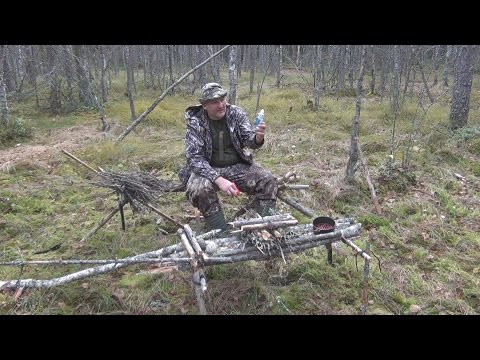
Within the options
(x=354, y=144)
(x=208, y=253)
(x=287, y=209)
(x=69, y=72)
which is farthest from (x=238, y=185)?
(x=69, y=72)

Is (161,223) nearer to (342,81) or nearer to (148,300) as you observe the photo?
(148,300)

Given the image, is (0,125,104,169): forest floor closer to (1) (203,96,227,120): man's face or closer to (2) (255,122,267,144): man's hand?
(1) (203,96,227,120): man's face

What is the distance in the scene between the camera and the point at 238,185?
442 centimetres

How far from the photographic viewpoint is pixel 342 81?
46.8 feet

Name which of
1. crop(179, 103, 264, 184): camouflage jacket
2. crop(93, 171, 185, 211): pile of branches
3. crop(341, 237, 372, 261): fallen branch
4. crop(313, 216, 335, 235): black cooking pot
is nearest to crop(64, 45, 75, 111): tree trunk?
crop(93, 171, 185, 211): pile of branches

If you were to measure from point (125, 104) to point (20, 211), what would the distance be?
679cm

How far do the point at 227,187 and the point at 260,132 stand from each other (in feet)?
2.32

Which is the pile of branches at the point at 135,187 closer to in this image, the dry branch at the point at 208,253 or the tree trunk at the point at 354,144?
the dry branch at the point at 208,253

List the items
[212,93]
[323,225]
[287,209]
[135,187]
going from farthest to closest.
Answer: [287,209]
[135,187]
[212,93]
[323,225]

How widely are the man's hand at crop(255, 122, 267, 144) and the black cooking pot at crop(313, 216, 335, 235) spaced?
1112mm

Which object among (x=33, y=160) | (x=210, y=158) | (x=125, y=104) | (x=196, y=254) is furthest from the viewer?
(x=125, y=104)

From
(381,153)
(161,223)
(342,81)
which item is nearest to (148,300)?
(161,223)

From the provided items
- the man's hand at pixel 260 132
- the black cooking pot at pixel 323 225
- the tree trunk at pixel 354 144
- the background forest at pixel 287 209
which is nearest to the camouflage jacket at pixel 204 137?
the man's hand at pixel 260 132

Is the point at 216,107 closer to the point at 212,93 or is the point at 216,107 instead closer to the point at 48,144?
the point at 212,93
